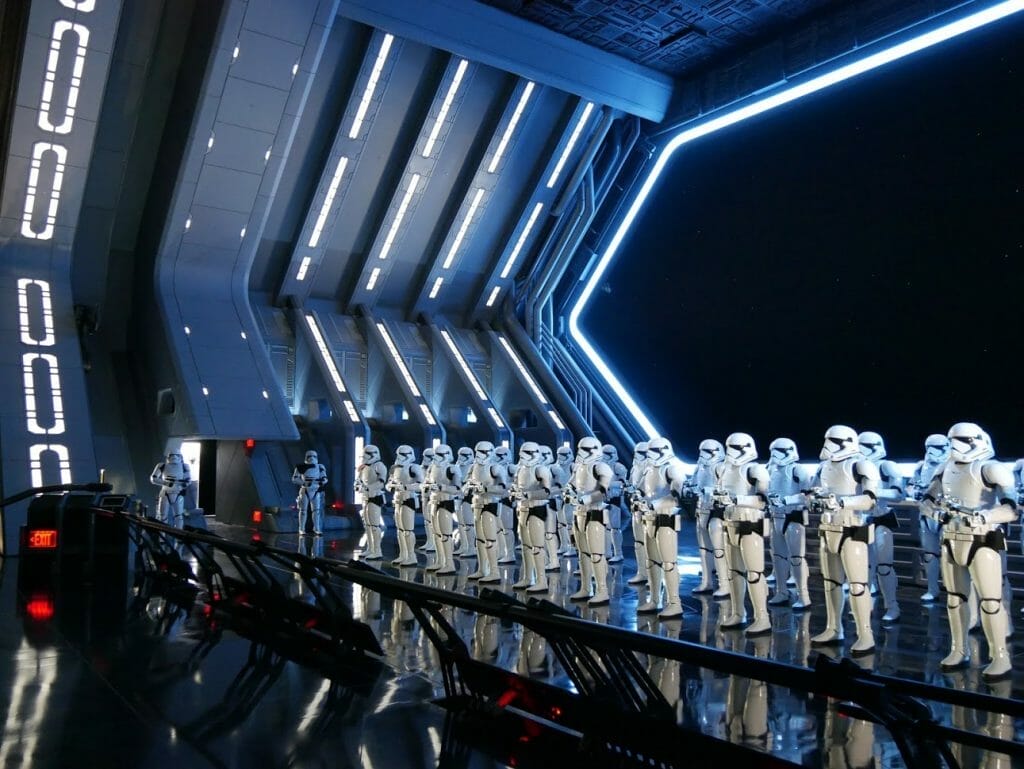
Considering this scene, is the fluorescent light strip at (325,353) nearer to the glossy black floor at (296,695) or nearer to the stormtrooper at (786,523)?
the glossy black floor at (296,695)

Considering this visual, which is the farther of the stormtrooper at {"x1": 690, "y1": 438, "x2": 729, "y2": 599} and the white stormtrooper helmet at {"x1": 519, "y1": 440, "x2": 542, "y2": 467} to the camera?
the white stormtrooper helmet at {"x1": 519, "y1": 440, "x2": 542, "y2": 467}

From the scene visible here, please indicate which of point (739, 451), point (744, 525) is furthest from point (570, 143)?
point (744, 525)

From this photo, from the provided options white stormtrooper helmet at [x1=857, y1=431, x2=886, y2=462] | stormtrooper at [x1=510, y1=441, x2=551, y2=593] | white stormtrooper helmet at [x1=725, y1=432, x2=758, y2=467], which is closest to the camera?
white stormtrooper helmet at [x1=725, y1=432, x2=758, y2=467]

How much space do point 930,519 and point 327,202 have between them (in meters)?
15.5

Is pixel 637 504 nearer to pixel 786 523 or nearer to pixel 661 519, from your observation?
pixel 661 519

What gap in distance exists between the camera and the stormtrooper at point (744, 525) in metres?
8.27

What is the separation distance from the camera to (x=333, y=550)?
15.0 m

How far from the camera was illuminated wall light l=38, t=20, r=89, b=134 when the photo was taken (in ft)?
50.6

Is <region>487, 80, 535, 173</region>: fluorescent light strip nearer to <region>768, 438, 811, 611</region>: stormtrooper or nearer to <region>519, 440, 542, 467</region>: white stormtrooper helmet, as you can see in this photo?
<region>519, 440, 542, 467</region>: white stormtrooper helmet

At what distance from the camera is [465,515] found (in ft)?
45.5

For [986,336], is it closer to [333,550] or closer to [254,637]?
[333,550]

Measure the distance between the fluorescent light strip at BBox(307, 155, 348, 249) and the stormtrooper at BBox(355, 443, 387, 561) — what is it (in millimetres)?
8561

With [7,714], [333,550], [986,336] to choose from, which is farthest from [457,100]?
[7,714]

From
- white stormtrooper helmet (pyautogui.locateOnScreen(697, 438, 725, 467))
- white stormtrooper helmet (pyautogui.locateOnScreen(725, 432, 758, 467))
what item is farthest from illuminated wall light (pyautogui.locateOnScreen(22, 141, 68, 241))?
white stormtrooper helmet (pyautogui.locateOnScreen(725, 432, 758, 467))
